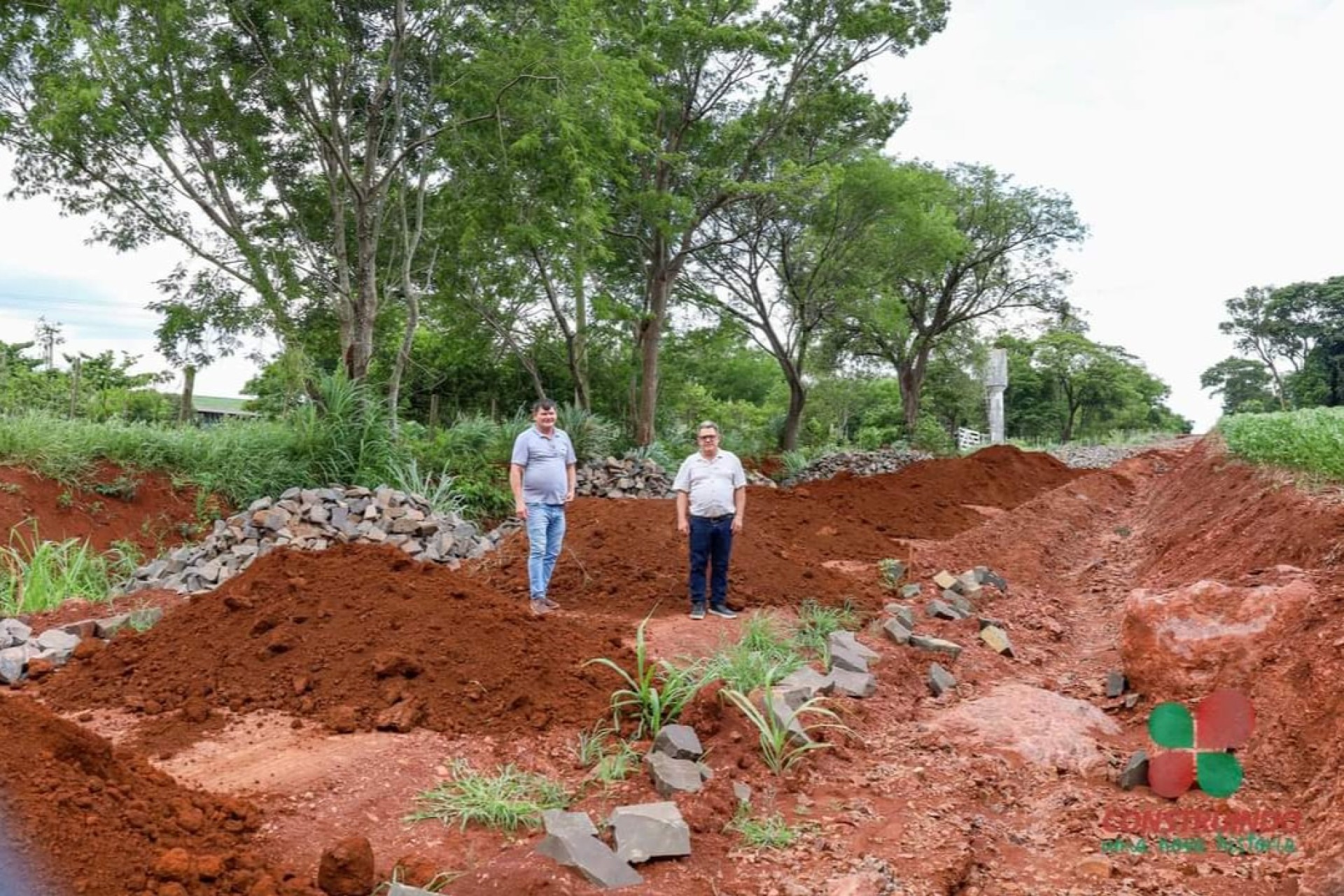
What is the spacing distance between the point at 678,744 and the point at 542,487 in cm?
289

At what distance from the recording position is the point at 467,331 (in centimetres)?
1616

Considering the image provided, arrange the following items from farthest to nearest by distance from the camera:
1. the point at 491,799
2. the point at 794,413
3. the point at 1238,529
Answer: the point at 794,413 → the point at 1238,529 → the point at 491,799

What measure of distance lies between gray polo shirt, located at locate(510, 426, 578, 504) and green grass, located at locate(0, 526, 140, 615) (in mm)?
3604

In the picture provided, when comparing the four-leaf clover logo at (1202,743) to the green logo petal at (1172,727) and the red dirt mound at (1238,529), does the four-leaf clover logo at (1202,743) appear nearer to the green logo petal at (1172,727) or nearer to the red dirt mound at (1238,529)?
the green logo petal at (1172,727)

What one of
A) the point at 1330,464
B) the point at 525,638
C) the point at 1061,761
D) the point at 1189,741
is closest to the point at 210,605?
the point at 525,638

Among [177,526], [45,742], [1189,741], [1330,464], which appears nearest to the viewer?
[45,742]

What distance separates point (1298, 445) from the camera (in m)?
8.10

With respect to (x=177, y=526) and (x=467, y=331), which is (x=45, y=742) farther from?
(x=467, y=331)

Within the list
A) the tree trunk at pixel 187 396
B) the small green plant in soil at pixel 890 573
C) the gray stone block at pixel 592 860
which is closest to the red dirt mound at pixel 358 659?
the gray stone block at pixel 592 860

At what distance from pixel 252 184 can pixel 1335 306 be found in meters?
42.0

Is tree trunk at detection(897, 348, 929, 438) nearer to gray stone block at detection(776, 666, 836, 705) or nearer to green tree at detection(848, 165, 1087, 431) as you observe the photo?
green tree at detection(848, 165, 1087, 431)

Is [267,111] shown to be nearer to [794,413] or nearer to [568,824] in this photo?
[568,824]

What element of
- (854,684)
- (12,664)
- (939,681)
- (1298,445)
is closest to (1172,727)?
(939,681)

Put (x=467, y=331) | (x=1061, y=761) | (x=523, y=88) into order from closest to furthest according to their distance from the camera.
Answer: (x=1061, y=761)
(x=523, y=88)
(x=467, y=331)
